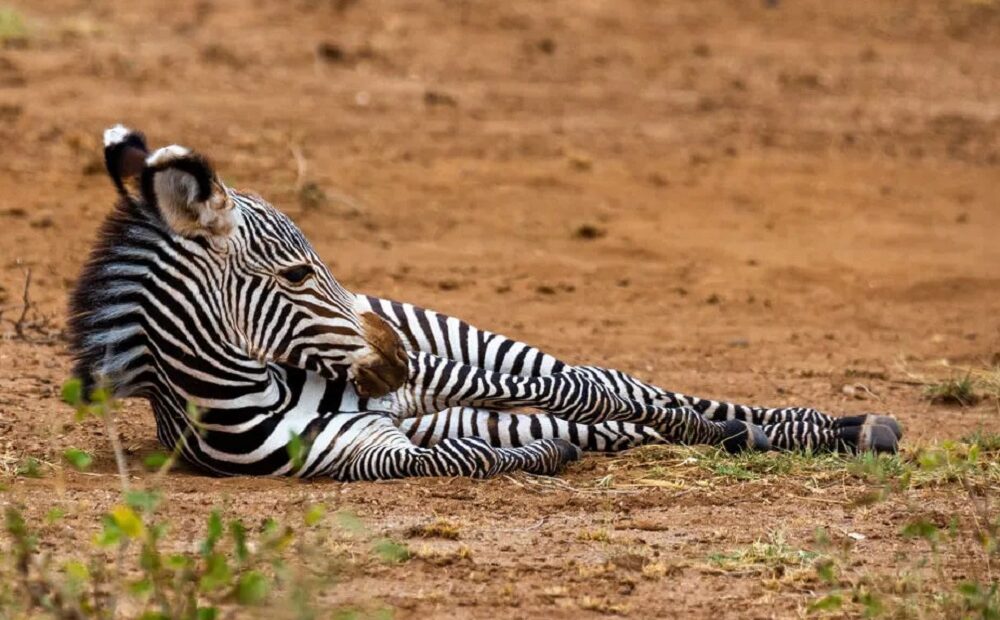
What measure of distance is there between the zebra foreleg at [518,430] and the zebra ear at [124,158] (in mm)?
1394

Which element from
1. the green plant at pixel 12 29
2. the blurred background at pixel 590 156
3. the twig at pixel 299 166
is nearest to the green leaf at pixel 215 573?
the blurred background at pixel 590 156

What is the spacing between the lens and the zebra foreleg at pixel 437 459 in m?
6.20

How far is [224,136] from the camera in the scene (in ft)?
42.3

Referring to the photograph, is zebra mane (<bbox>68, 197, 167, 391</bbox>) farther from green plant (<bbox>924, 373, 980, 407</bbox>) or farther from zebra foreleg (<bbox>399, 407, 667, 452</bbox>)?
green plant (<bbox>924, 373, 980, 407</bbox>)

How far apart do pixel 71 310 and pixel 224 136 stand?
23.0 ft

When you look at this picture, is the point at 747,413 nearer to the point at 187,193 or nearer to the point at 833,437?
the point at 833,437

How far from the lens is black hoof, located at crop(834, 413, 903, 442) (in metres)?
7.00

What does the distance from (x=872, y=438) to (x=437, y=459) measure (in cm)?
188

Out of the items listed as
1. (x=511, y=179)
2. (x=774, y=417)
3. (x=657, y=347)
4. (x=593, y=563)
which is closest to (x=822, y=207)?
(x=511, y=179)

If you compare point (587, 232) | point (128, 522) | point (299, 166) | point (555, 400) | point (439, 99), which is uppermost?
point (439, 99)

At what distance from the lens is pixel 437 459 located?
6258mm

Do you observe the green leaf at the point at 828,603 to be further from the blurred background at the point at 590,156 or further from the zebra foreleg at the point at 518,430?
the blurred background at the point at 590,156

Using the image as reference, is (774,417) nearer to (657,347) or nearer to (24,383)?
(657,347)

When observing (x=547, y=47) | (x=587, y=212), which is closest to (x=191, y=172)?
(x=587, y=212)
